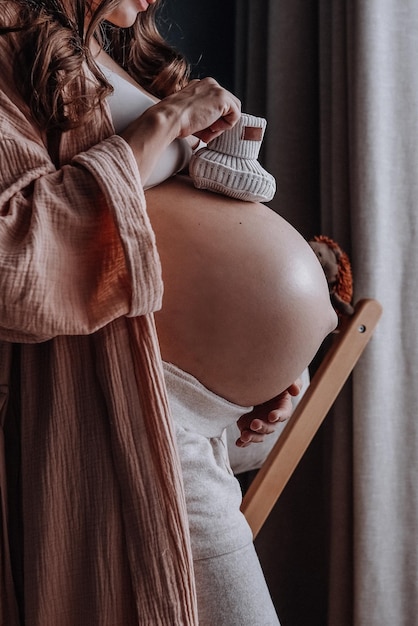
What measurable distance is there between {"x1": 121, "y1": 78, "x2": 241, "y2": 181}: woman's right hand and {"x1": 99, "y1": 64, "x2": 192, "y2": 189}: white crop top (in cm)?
3

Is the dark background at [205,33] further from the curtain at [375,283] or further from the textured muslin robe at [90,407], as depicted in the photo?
the textured muslin robe at [90,407]

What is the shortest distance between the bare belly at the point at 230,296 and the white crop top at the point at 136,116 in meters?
0.02

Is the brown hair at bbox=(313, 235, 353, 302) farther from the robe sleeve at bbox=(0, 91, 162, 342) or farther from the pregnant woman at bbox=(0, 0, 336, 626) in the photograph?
the robe sleeve at bbox=(0, 91, 162, 342)

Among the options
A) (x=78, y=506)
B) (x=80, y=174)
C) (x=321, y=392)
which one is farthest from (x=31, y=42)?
(x=321, y=392)

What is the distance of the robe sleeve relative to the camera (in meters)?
0.75

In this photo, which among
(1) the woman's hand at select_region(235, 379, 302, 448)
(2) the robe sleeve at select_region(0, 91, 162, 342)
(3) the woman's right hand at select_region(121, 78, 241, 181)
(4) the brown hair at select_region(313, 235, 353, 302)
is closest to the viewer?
(2) the robe sleeve at select_region(0, 91, 162, 342)

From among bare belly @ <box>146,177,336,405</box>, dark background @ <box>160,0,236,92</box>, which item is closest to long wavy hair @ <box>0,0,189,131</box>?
bare belly @ <box>146,177,336,405</box>

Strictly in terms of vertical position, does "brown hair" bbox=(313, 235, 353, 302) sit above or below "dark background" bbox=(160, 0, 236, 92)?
below

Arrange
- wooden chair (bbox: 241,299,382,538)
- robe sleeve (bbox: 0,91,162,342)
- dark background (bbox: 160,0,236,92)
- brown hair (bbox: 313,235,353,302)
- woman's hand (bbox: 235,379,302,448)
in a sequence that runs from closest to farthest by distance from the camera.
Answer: robe sleeve (bbox: 0,91,162,342), woman's hand (bbox: 235,379,302,448), wooden chair (bbox: 241,299,382,538), brown hair (bbox: 313,235,353,302), dark background (bbox: 160,0,236,92)

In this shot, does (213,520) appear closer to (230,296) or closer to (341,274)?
(230,296)

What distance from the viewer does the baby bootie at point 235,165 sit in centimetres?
95

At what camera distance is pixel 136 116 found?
3.09 ft

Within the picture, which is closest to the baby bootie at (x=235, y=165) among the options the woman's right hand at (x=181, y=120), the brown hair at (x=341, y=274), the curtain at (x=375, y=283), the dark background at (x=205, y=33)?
the woman's right hand at (x=181, y=120)

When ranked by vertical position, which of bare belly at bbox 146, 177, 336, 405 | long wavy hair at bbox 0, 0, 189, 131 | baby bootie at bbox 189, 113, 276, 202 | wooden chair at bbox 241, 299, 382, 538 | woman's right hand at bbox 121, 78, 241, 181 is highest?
long wavy hair at bbox 0, 0, 189, 131
